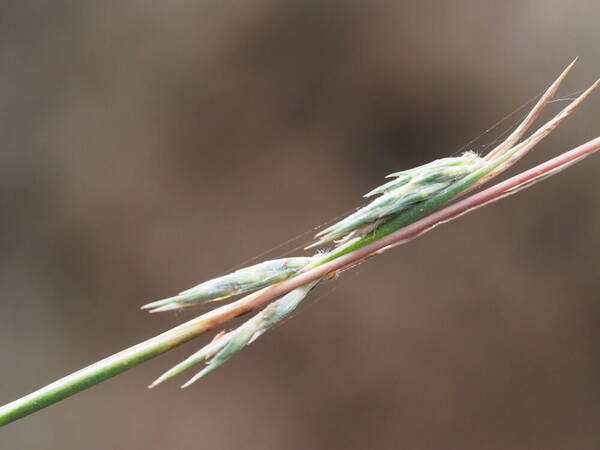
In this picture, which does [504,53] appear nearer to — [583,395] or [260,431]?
[583,395]

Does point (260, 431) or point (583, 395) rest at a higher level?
point (260, 431)

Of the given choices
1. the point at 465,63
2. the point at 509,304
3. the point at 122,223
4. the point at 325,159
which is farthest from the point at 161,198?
the point at 509,304

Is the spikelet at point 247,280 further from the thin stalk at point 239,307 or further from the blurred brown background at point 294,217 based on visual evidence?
the blurred brown background at point 294,217

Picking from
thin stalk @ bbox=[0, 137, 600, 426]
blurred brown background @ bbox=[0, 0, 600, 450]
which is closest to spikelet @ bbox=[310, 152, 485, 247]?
thin stalk @ bbox=[0, 137, 600, 426]

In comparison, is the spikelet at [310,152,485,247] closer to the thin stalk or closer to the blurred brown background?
the thin stalk

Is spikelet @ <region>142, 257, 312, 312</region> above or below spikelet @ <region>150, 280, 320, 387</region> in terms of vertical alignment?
above

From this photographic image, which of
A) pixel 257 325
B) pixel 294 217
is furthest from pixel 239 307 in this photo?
pixel 294 217

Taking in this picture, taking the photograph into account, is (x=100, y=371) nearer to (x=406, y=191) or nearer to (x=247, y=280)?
(x=247, y=280)
